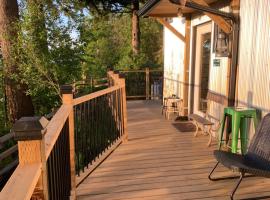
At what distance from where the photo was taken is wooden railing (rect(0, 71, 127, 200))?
3.93 ft

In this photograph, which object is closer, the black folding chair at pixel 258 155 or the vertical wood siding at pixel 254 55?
the black folding chair at pixel 258 155

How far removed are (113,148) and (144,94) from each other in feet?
22.7

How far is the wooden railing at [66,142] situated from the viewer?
3.93 feet

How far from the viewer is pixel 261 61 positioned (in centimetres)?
366

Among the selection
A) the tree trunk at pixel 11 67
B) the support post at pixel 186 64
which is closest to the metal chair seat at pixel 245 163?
the support post at pixel 186 64

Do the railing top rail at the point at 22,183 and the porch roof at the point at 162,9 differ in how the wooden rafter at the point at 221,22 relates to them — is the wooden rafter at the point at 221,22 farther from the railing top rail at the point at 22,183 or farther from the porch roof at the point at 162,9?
the railing top rail at the point at 22,183

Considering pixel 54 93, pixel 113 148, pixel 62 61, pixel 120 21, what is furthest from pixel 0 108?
pixel 120 21

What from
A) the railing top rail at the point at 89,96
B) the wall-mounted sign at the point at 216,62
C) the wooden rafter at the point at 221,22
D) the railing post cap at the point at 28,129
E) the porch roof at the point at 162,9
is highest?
the porch roof at the point at 162,9

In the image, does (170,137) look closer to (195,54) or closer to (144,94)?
(195,54)

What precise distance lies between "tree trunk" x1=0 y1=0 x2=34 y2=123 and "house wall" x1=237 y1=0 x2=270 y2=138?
17.9ft

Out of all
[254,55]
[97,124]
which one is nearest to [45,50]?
[97,124]

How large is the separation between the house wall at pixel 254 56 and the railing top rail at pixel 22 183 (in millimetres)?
3079

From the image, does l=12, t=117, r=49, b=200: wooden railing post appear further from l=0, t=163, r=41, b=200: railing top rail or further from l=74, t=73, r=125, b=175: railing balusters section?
l=74, t=73, r=125, b=175: railing balusters section

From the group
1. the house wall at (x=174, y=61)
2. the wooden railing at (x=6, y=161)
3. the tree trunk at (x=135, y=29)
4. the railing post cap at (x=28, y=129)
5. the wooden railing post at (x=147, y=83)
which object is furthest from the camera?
the tree trunk at (x=135, y=29)
